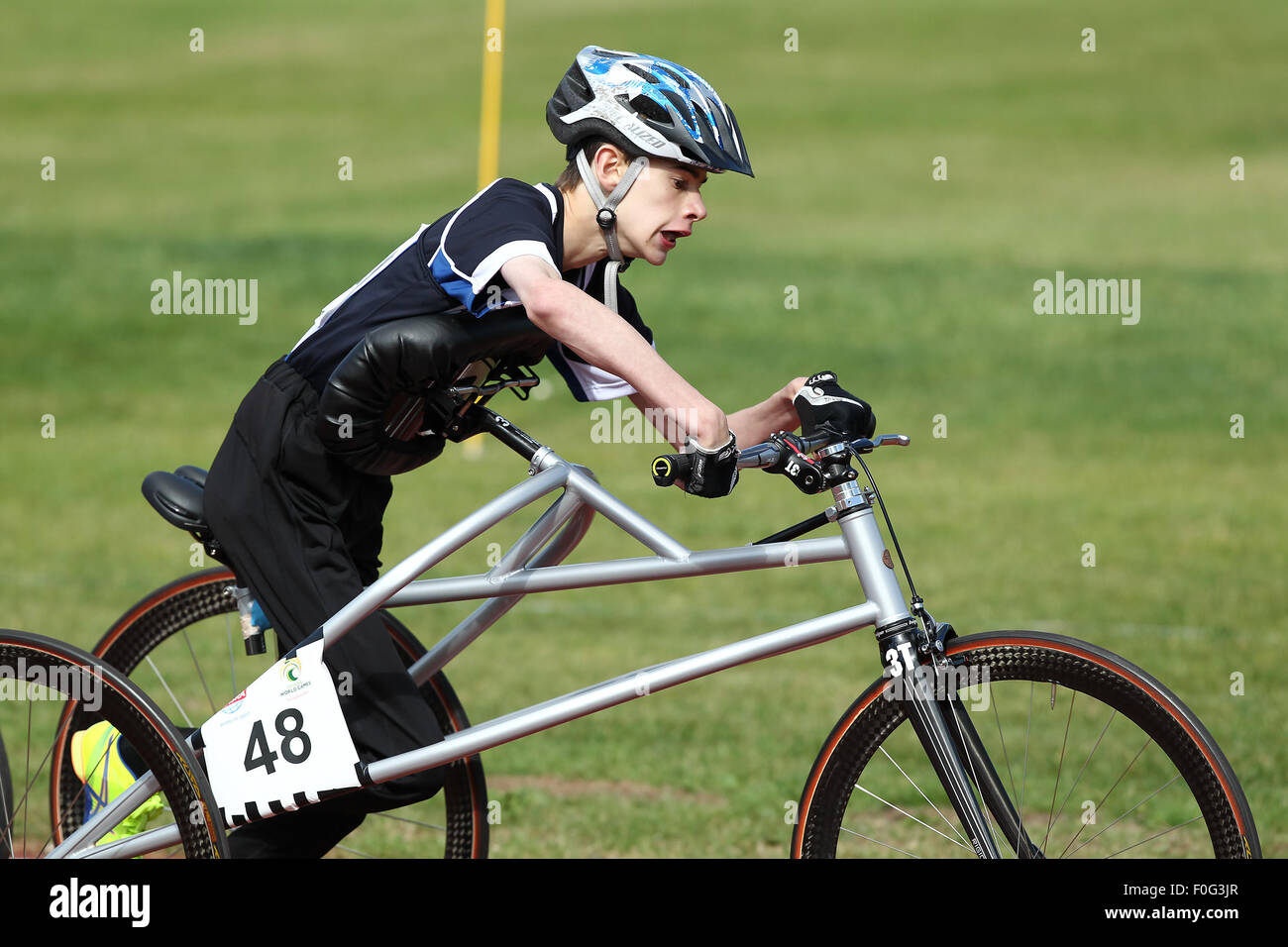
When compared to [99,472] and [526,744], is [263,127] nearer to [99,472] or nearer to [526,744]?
[99,472]

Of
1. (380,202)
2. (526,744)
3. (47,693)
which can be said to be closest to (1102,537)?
(526,744)

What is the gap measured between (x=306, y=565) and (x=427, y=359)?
641 mm

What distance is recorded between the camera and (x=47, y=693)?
154 inches

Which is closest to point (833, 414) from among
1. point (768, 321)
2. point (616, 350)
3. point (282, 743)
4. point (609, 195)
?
point (616, 350)

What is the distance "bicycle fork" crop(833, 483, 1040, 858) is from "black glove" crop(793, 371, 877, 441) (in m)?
0.13

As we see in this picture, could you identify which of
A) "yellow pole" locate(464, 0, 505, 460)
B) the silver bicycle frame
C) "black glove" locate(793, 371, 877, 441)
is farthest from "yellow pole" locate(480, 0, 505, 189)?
"black glove" locate(793, 371, 877, 441)

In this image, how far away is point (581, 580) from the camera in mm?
3719

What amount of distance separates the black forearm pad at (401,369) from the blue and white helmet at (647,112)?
49cm

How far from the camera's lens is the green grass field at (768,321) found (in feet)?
26.6

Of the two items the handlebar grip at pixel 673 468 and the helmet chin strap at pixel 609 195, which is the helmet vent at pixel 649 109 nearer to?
the helmet chin strap at pixel 609 195

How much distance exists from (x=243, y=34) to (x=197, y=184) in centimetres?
1524

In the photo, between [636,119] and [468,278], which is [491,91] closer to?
[636,119]

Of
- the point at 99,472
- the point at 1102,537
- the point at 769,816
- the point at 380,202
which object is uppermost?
the point at 380,202

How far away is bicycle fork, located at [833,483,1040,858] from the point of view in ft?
11.5
